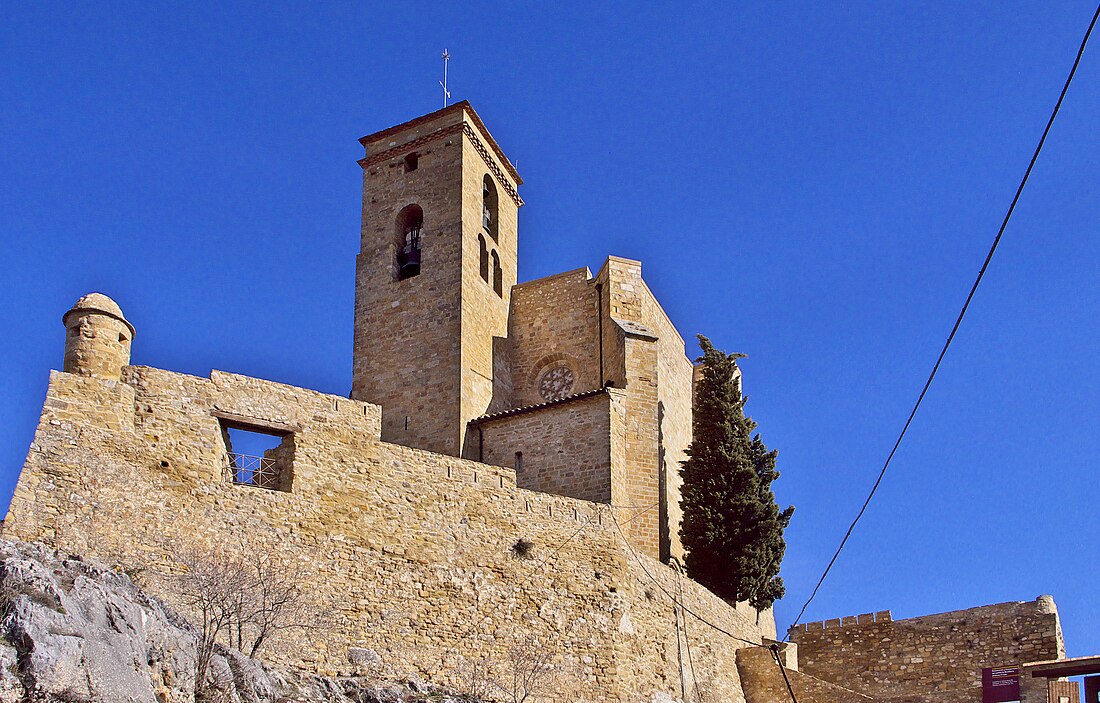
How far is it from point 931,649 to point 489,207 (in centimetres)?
1767

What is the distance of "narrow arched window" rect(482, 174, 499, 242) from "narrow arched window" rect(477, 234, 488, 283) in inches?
31.2

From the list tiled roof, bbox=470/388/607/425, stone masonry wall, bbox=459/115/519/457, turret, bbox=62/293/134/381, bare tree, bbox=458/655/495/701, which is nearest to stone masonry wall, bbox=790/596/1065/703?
tiled roof, bbox=470/388/607/425

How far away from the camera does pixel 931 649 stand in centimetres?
3169

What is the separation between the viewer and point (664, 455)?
34.1m

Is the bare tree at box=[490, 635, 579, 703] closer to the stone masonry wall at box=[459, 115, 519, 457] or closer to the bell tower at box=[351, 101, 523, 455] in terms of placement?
the bell tower at box=[351, 101, 523, 455]

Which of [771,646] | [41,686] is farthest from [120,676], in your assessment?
[771,646]

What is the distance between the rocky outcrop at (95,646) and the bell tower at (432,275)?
44.8 ft

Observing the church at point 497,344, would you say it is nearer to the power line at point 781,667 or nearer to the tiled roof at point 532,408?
the tiled roof at point 532,408

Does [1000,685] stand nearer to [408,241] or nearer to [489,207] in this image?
[489,207]

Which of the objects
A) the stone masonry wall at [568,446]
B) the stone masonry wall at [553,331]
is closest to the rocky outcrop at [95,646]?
the stone masonry wall at [568,446]

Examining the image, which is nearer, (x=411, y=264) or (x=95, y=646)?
(x=95, y=646)

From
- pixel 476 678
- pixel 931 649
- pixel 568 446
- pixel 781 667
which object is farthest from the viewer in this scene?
pixel 931 649

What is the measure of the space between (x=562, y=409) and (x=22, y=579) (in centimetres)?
1573

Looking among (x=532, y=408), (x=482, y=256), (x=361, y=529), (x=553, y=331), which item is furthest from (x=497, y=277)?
(x=361, y=529)
